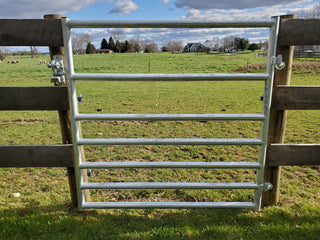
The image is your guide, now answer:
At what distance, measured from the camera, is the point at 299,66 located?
20203 millimetres

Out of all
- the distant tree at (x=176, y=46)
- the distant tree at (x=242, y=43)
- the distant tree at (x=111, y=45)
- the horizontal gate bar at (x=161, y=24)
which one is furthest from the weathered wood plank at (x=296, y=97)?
the distant tree at (x=111, y=45)

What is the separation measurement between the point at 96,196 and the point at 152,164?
3.54 feet

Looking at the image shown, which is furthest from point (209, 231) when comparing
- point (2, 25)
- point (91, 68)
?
point (91, 68)

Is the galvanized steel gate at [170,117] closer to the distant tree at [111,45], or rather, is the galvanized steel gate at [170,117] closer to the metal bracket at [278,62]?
the metal bracket at [278,62]

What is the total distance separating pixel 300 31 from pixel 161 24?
52.7 inches

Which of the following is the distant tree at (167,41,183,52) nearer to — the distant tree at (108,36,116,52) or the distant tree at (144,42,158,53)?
the distant tree at (144,42,158,53)

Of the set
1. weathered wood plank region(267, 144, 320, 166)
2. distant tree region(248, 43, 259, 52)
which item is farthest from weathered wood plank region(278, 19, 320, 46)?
distant tree region(248, 43, 259, 52)

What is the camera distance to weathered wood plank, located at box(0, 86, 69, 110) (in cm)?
239

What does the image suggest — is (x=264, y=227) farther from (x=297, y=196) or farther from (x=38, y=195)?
(x=38, y=195)

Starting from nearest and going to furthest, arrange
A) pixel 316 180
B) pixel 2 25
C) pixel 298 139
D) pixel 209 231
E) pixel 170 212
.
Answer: pixel 2 25
pixel 209 231
pixel 170 212
pixel 316 180
pixel 298 139

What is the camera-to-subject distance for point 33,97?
2.40 metres

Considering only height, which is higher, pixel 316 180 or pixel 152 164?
pixel 152 164

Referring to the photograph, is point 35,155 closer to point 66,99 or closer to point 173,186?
point 66,99

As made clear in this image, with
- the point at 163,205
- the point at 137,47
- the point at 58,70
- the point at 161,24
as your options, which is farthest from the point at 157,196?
the point at 137,47
